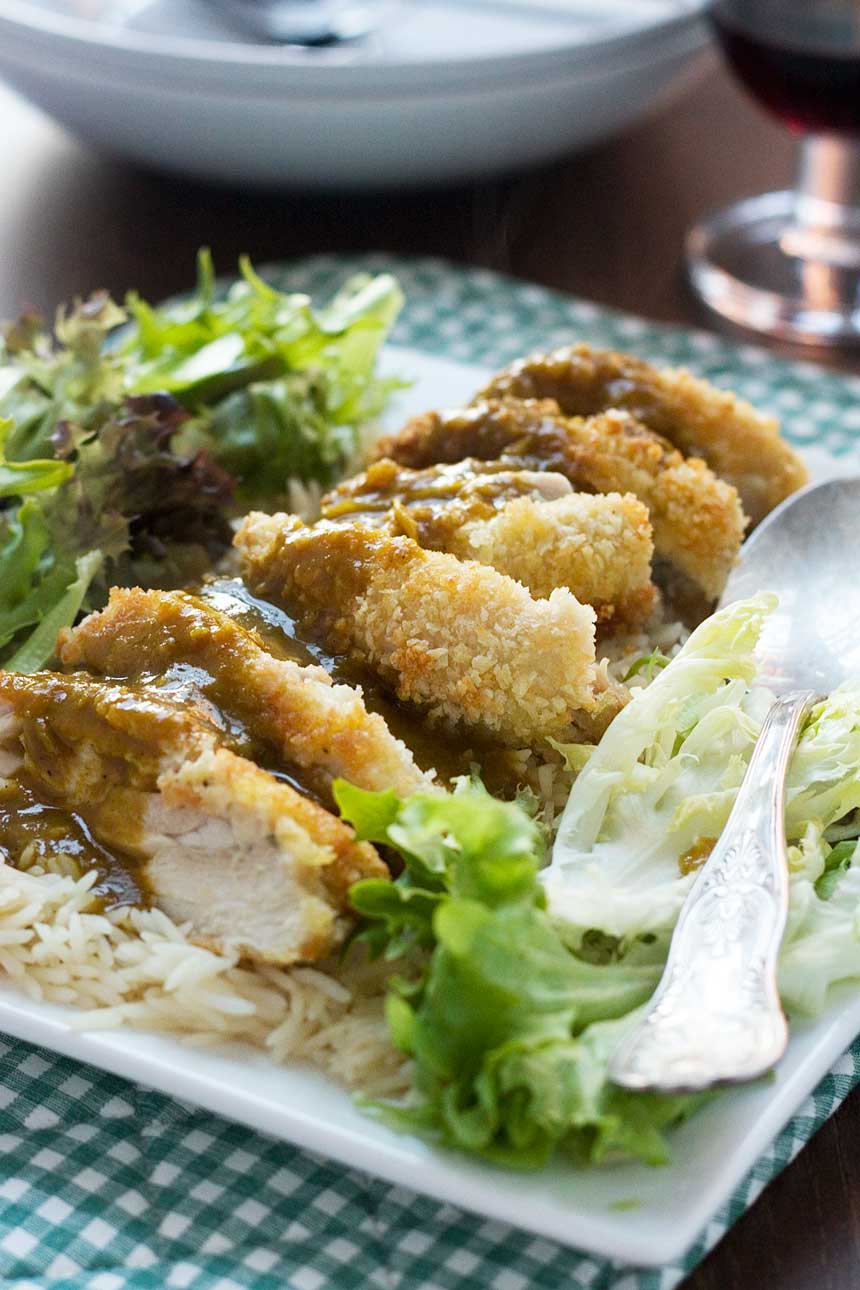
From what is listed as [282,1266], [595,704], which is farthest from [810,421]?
[282,1266]

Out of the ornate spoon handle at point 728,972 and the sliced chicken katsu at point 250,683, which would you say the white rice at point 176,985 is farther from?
the ornate spoon handle at point 728,972

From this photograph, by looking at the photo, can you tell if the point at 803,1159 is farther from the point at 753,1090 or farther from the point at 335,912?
the point at 335,912

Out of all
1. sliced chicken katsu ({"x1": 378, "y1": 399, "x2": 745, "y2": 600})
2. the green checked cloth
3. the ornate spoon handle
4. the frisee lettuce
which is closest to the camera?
the ornate spoon handle

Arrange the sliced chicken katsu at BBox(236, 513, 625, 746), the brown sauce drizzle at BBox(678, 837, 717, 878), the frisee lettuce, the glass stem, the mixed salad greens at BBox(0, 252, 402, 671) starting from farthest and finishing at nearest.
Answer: the glass stem < the mixed salad greens at BBox(0, 252, 402, 671) < the sliced chicken katsu at BBox(236, 513, 625, 746) < the brown sauce drizzle at BBox(678, 837, 717, 878) < the frisee lettuce

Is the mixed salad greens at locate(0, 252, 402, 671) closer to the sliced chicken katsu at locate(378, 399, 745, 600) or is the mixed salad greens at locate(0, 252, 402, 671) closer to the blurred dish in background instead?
the sliced chicken katsu at locate(378, 399, 745, 600)

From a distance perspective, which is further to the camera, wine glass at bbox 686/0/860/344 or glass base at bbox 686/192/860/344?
glass base at bbox 686/192/860/344

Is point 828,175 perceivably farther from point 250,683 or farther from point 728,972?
point 728,972

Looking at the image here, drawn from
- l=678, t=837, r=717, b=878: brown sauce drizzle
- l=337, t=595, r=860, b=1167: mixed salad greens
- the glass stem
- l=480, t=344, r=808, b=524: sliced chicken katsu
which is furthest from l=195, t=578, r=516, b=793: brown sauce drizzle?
the glass stem
